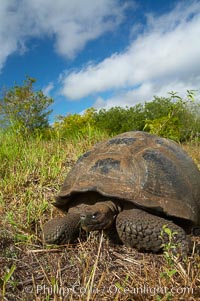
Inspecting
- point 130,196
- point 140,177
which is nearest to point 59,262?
point 130,196

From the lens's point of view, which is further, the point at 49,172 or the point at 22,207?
the point at 49,172

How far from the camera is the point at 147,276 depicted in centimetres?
216

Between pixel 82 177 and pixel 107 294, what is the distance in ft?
3.86

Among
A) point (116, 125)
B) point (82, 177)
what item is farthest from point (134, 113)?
point (82, 177)

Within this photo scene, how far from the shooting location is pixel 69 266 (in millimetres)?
2422

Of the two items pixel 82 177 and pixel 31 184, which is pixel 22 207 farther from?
pixel 82 177

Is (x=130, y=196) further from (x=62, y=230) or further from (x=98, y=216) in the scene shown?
(x=62, y=230)

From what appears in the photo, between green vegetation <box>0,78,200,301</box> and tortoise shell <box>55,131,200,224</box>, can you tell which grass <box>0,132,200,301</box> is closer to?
green vegetation <box>0,78,200,301</box>

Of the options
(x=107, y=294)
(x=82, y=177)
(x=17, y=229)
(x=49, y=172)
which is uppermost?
(x=49, y=172)

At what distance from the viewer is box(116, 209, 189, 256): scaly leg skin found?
246cm

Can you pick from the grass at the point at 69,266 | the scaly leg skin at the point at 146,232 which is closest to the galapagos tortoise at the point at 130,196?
the scaly leg skin at the point at 146,232

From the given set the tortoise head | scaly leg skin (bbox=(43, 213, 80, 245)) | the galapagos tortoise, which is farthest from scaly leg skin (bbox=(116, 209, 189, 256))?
scaly leg skin (bbox=(43, 213, 80, 245))

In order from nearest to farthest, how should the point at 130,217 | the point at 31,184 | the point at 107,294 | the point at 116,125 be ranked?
the point at 107,294 → the point at 130,217 → the point at 31,184 → the point at 116,125

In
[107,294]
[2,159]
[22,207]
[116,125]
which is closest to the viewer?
[107,294]
